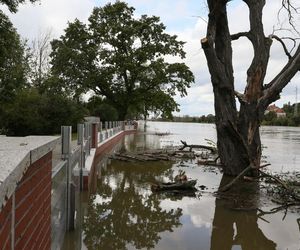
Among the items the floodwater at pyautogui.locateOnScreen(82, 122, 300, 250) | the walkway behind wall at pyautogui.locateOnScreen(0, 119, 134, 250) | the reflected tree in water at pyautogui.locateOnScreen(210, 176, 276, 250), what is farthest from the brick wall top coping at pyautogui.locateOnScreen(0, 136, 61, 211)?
the reflected tree in water at pyautogui.locateOnScreen(210, 176, 276, 250)

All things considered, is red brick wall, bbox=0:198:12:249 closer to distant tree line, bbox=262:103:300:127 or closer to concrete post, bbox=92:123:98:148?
concrete post, bbox=92:123:98:148

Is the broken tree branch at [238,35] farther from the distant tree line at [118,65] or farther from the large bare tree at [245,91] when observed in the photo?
the distant tree line at [118,65]

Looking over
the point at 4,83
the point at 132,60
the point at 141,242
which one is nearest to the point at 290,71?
the point at 141,242

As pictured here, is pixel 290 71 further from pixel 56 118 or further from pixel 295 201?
pixel 56 118

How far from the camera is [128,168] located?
16.1 meters

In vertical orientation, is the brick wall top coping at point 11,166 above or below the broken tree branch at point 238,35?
below

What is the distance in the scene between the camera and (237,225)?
782 cm

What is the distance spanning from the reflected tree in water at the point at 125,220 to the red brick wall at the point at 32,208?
3.02 m

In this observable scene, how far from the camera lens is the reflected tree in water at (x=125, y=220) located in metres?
6.68

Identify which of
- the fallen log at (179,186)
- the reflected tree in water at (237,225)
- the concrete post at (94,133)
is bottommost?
the reflected tree in water at (237,225)

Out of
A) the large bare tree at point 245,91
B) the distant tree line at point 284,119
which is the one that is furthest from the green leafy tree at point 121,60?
the distant tree line at point 284,119

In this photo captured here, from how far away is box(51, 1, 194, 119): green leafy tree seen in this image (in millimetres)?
41125

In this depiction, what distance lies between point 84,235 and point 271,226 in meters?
3.50

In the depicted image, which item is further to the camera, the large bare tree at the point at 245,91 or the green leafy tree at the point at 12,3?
the green leafy tree at the point at 12,3
